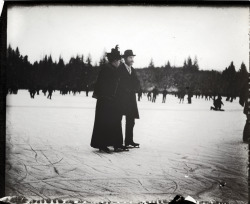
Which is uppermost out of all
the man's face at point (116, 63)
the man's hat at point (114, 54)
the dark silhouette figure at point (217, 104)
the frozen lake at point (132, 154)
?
the man's hat at point (114, 54)

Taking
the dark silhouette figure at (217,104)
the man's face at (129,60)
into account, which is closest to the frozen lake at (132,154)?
the dark silhouette figure at (217,104)

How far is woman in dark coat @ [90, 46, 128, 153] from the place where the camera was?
2.66m

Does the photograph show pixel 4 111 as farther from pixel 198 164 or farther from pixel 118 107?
pixel 198 164

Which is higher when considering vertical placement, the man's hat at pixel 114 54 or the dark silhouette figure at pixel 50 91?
the man's hat at pixel 114 54

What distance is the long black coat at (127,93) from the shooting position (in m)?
2.69

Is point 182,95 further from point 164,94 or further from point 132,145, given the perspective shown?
point 132,145

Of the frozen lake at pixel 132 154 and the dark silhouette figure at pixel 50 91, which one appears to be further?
the dark silhouette figure at pixel 50 91

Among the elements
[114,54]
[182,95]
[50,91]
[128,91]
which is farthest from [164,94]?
[50,91]

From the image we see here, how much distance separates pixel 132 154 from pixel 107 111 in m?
0.40

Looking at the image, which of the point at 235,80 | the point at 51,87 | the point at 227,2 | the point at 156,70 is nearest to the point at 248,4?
the point at 227,2

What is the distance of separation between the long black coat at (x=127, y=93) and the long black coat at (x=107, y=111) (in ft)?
0.13

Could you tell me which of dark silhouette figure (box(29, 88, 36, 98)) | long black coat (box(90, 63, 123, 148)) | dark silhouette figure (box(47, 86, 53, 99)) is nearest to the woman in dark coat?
long black coat (box(90, 63, 123, 148))

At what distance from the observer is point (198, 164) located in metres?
2.62

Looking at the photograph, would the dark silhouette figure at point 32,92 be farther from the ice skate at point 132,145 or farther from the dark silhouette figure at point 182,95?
the dark silhouette figure at point 182,95
